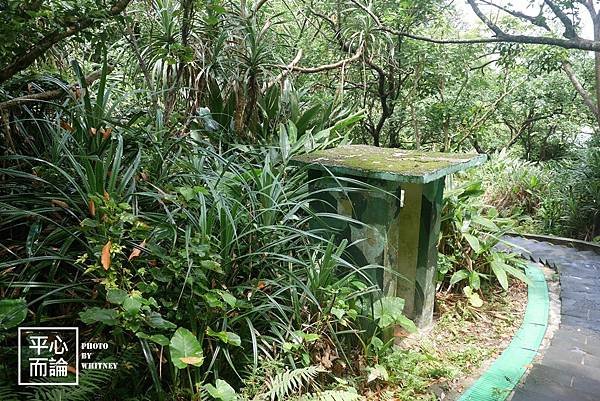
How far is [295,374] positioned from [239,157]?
5.27 feet

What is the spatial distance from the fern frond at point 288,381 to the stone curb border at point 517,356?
83 centimetres

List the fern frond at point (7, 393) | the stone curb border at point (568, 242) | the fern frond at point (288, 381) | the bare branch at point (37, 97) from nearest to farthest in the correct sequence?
the fern frond at point (7, 393) < the fern frond at point (288, 381) < the bare branch at point (37, 97) < the stone curb border at point (568, 242)

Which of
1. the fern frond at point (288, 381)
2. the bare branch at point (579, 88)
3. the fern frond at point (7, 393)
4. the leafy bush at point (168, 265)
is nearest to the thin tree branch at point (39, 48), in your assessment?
the leafy bush at point (168, 265)

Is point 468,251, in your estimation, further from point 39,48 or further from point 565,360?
point 39,48

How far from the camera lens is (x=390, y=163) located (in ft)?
8.96

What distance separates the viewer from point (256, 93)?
12.2ft

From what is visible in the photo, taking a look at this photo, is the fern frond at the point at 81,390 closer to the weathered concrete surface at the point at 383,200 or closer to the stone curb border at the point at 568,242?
the weathered concrete surface at the point at 383,200

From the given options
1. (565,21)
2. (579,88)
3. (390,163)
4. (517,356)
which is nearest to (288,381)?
(390,163)

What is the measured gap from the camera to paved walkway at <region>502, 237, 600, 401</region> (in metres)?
2.47

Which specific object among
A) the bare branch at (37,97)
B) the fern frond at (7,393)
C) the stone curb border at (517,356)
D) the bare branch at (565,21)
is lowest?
Answer: the stone curb border at (517,356)

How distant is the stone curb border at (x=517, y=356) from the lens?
2457 millimetres

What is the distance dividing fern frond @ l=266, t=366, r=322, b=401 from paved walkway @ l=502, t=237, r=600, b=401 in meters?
1.06

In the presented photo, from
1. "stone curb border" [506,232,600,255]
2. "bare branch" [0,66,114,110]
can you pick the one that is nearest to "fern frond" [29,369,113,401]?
"bare branch" [0,66,114,110]

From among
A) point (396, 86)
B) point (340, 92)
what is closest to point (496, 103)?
point (396, 86)
